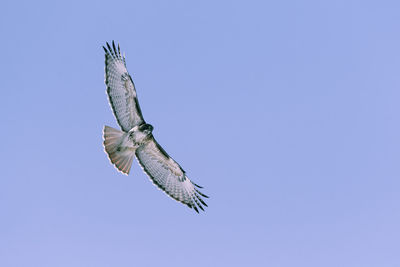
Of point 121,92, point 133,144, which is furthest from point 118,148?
point 121,92

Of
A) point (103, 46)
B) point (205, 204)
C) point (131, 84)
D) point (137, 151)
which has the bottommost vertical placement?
point (205, 204)

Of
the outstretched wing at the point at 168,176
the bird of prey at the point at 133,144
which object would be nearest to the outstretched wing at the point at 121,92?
the bird of prey at the point at 133,144

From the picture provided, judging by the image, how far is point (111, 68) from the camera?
1207 cm

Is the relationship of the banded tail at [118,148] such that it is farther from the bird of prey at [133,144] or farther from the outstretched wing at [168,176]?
the outstretched wing at [168,176]

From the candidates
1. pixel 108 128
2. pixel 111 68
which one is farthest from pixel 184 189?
pixel 111 68

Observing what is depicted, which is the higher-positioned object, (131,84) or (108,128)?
(131,84)

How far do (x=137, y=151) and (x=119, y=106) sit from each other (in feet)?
4.43

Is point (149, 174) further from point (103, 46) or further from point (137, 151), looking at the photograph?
point (103, 46)

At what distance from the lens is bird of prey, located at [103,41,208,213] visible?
11.7 metres

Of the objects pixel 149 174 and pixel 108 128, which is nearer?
pixel 108 128

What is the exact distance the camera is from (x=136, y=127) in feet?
39.2

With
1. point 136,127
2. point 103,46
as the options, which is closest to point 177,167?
point 136,127

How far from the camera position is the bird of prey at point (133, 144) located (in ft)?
38.5

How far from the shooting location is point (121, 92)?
→ 12.1 m
